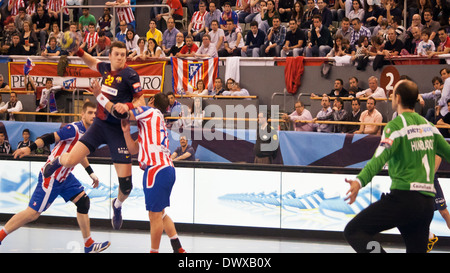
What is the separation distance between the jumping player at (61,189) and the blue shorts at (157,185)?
6.21 feet

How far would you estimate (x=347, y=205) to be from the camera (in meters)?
11.2

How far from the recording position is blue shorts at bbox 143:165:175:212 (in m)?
7.76

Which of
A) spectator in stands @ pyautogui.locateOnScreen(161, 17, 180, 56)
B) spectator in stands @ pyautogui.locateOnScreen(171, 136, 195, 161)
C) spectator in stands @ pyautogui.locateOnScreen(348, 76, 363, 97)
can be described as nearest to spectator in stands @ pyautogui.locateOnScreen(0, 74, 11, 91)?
spectator in stands @ pyautogui.locateOnScreen(161, 17, 180, 56)

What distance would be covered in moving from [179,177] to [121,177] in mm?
3341

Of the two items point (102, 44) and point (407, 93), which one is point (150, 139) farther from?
point (102, 44)

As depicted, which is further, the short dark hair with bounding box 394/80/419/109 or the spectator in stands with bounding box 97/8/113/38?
the spectator in stands with bounding box 97/8/113/38

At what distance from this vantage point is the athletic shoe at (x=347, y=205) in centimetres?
1114

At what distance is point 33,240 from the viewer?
10.8 m

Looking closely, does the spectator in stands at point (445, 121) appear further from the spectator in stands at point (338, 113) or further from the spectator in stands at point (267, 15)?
the spectator in stands at point (267, 15)

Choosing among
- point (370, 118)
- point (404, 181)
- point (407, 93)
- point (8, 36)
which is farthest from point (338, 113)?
point (8, 36)

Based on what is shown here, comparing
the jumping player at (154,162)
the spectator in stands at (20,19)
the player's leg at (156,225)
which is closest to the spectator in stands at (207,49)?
the spectator in stands at (20,19)

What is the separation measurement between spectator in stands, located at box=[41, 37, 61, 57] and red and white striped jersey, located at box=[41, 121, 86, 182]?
986cm

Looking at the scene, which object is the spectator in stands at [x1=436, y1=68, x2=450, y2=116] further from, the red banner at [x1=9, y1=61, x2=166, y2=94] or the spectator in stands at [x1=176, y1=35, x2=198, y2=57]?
the red banner at [x1=9, y1=61, x2=166, y2=94]

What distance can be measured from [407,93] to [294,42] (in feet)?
35.4
